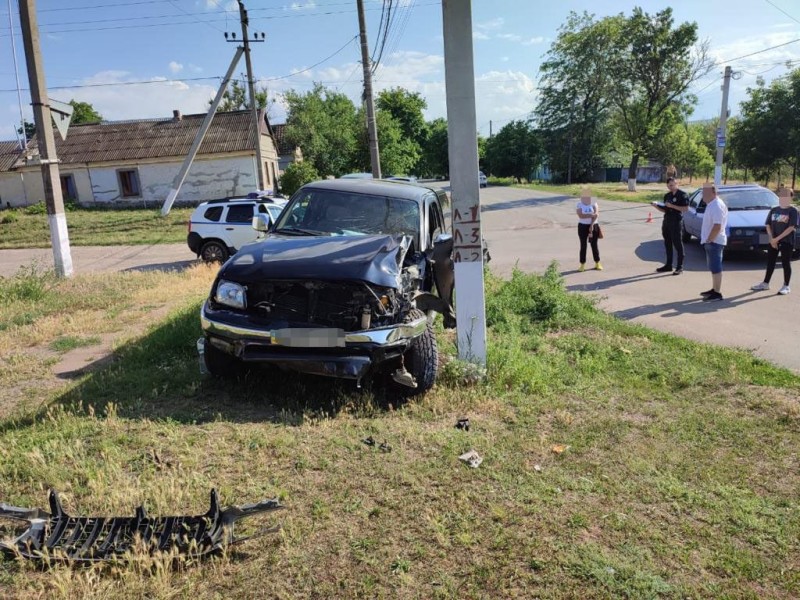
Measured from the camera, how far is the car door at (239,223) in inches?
559

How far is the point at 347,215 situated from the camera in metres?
6.05

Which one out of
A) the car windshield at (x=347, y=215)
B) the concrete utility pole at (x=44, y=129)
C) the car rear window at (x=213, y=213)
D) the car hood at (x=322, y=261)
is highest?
the concrete utility pole at (x=44, y=129)

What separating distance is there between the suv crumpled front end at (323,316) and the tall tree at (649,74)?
37.3 metres

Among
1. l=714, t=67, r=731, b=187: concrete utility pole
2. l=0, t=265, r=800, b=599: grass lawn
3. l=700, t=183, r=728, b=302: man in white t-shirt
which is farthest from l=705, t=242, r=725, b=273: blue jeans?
l=714, t=67, r=731, b=187: concrete utility pole

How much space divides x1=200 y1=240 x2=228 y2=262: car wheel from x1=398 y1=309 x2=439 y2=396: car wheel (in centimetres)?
1105

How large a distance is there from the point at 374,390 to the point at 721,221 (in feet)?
20.9

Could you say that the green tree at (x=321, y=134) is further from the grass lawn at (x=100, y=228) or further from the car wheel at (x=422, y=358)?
the car wheel at (x=422, y=358)

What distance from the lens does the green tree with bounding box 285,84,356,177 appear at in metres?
38.6

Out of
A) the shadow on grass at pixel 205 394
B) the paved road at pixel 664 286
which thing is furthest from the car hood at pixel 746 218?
the shadow on grass at pixel 205 394

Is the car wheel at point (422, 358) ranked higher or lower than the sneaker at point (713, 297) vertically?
higher

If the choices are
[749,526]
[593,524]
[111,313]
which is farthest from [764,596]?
[111,313]

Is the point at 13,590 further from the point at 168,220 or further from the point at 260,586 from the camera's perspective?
the point at 168,220

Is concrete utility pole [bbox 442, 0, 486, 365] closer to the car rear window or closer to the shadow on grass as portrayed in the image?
the shadow on grass

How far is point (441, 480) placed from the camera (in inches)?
133
